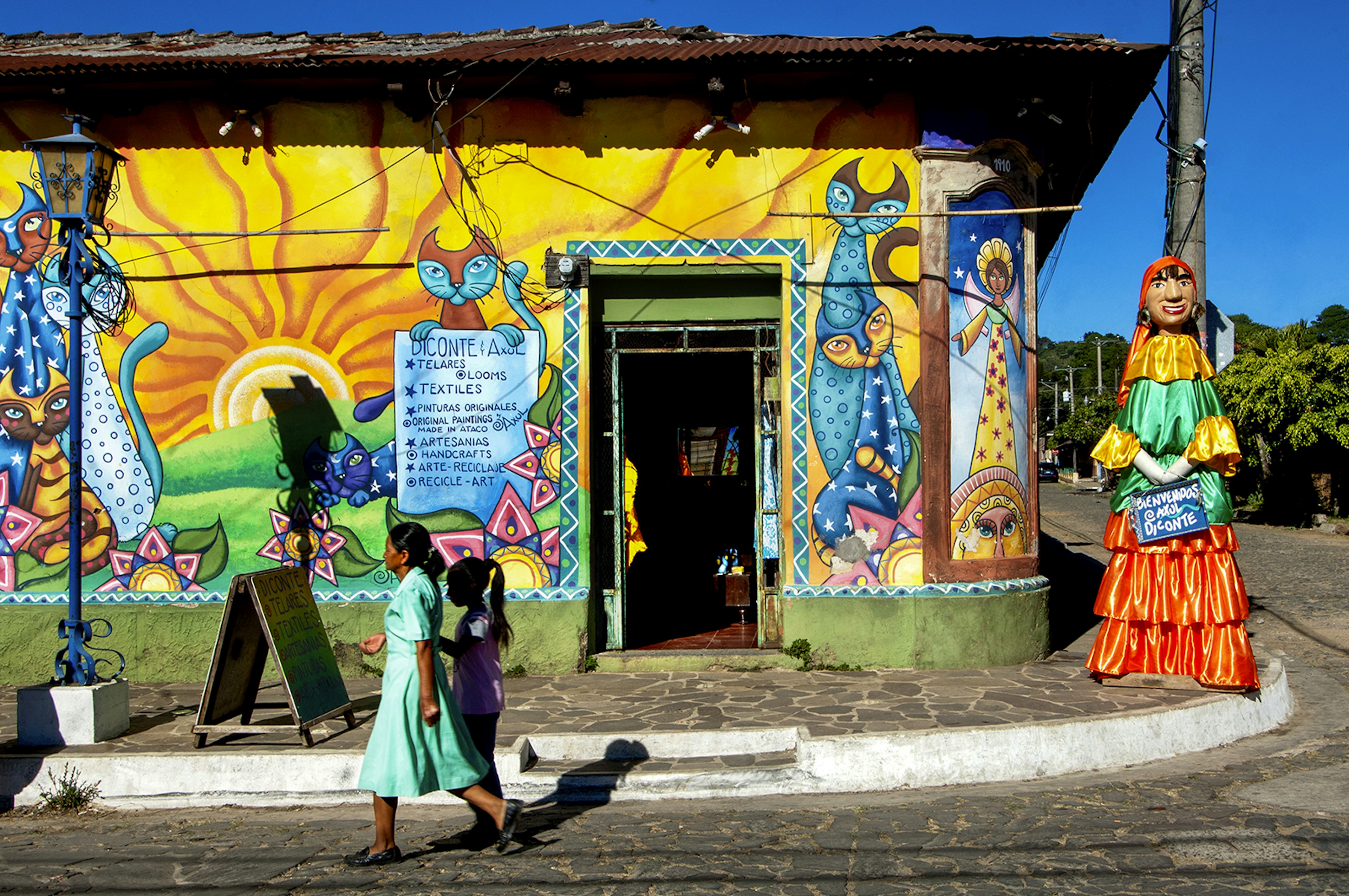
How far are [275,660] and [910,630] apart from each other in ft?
16.8

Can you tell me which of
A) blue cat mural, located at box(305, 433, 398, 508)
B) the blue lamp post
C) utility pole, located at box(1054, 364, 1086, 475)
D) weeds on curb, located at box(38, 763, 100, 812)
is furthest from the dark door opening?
utility pole, located at box(1054, 364, 1086, 475)

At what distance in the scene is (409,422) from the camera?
889 cm

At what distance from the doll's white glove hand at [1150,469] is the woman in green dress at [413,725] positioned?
5415mm

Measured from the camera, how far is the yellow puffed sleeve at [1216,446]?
7340mm

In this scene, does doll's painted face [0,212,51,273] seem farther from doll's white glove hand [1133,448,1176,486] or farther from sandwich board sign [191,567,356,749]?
doll's white glove hand [1133,448,1176,486]

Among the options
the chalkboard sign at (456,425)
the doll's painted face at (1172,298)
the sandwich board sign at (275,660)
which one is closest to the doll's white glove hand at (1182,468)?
the doll's painted face at (1172,298)

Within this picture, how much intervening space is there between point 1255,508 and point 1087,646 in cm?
2306

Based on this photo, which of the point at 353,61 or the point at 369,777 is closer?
the point at 369,777

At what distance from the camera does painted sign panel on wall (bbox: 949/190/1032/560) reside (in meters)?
8.88

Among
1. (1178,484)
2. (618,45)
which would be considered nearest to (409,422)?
(618,45)

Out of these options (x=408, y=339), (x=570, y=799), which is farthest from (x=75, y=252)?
(x=570, y=799)

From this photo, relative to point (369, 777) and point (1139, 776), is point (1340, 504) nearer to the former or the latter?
point (1139, 776)

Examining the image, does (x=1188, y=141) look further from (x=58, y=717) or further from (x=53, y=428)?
(x=53, y=428)

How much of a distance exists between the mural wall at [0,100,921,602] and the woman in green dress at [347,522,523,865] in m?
3.90
